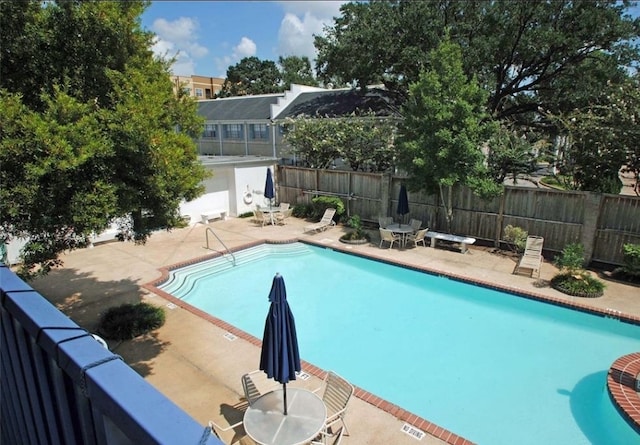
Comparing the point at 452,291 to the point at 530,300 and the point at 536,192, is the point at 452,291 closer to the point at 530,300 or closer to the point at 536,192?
the point at 530,300

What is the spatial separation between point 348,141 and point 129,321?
1354 centimetres

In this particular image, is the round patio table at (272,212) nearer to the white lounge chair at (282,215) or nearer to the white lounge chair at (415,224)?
the white lounge chair at (282,215)

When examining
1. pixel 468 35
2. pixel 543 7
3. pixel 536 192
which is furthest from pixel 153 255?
pixel 543 7

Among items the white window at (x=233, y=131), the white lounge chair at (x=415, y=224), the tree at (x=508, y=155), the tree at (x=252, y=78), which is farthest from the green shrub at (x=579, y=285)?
the tree at (x=252, y=78)

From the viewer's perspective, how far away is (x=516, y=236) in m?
14.6

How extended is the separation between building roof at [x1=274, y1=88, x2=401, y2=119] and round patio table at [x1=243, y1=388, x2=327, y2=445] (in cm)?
2057

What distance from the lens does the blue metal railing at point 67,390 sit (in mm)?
1098

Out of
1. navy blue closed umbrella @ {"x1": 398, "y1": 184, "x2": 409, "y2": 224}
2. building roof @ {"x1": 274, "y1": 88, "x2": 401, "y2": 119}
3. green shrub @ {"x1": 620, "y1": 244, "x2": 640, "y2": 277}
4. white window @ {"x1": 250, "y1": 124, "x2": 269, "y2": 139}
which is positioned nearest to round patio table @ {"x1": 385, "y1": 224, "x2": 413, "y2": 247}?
navy blue closed umbrella @ {"x1": 398, "y1": 184, "x2": 409, "y2": 224}

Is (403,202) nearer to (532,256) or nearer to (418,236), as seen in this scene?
(418,236)

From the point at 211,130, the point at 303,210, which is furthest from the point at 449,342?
the point at 211,130

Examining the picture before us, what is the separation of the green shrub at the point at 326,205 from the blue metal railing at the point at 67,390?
1766cm

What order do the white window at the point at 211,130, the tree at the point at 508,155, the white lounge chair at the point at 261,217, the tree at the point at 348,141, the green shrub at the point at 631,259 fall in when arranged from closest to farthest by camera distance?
1. the green shrub at the point at 631,259
2. the tree at the point at 508,155
3. the tree at the point at 348,141
4. the white lounge chair at the point at 261,217
5. the white window at the point at 211,130

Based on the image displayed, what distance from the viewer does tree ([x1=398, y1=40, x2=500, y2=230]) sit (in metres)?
14.4

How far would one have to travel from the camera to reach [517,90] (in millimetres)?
26812
